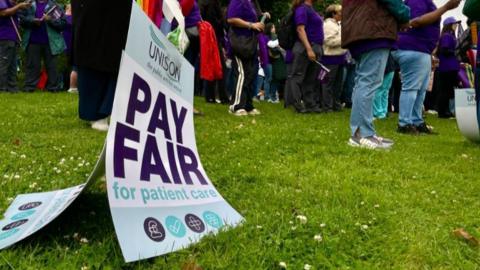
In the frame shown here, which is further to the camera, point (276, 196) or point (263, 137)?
point (263, 137)

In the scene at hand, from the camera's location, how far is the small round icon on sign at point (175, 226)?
2055 mm

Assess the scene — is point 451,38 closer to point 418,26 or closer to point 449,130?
point 449,130

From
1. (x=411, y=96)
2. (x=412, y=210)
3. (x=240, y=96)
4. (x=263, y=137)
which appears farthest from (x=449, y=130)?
(x=412, y=210)

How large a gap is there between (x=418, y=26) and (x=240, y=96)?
100 inches

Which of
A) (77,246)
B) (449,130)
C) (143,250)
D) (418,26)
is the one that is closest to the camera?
(143,250)

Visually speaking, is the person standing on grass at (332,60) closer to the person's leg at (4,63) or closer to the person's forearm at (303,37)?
the person's forearm at (303,37)

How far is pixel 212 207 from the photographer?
2391 mm

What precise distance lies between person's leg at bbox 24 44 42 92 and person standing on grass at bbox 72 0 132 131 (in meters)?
5.66

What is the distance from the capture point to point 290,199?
9.13 feet

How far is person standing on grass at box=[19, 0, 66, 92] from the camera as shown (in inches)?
356

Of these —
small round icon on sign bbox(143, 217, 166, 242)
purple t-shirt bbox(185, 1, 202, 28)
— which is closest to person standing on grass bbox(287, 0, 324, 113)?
purple t-shirt bbox(185, 1, 202, 28)

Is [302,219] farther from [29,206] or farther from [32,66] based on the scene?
[32,66]

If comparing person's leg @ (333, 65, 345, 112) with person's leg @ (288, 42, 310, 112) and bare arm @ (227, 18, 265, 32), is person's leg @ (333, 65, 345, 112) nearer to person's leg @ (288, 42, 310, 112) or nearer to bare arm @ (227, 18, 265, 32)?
person's leg @ (288, 42, 310, 112)

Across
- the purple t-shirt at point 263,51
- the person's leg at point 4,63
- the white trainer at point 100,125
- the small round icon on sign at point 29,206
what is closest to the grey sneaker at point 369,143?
the white trainer at point 100,125
